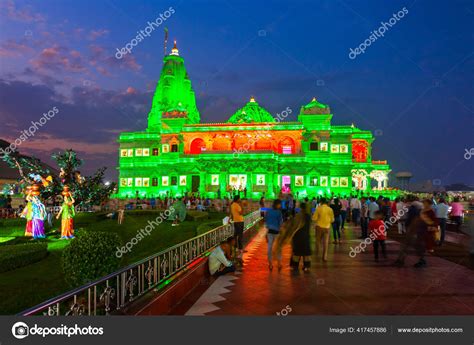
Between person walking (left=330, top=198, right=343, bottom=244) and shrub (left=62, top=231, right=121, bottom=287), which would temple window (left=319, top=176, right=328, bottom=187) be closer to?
person walking (left=330, top=198, right=343, bottom=244)

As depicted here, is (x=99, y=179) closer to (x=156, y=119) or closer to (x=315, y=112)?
(x=315, y=112)

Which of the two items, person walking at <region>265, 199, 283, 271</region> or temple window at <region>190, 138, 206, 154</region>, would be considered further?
temple window at <region>190, 138, 206, 154</region>

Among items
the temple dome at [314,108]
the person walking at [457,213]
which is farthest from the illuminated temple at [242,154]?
the person walking at [457,213]

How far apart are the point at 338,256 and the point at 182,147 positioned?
46.7 m

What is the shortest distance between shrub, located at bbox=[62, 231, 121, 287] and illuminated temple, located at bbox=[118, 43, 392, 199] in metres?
36.5

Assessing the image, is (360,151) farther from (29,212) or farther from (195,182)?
(29,212)

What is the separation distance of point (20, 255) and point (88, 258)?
4.68 metres

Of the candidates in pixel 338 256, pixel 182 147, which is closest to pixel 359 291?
pixel 338 256

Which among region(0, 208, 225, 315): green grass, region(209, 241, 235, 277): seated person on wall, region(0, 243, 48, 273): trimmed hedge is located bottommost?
region(0, 208, 225, 315): green grass

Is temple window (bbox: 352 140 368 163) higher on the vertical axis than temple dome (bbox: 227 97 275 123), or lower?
lower

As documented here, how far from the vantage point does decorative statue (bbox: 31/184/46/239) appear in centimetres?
1395

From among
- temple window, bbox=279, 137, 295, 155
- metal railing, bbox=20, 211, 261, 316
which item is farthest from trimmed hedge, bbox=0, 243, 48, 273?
temple window, bbox=279, 137, 295, 155

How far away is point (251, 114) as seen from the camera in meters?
57.6

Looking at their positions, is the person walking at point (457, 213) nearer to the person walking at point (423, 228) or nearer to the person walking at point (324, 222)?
the person walking at point (423, 228)
